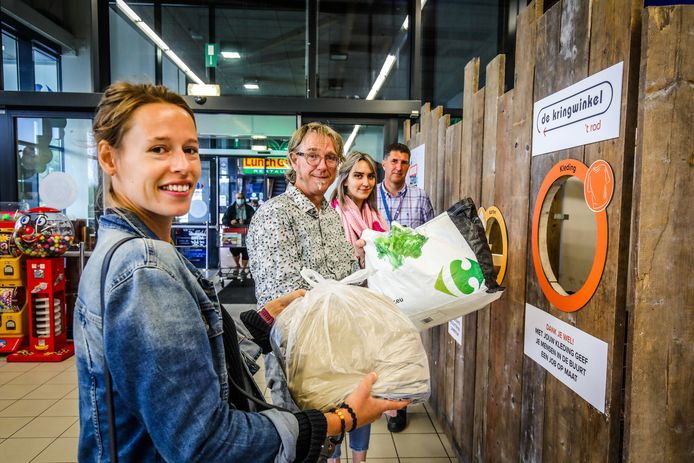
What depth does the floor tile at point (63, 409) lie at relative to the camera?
10.00 feet

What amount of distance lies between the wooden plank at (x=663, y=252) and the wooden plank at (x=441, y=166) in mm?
1756

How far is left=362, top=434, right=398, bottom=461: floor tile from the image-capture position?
2.56 meters

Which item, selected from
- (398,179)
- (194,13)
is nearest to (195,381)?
(398,179)

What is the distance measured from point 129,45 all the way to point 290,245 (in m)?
5.63

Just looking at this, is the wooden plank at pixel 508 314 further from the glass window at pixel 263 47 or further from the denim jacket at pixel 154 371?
the glass window at pixel 263 47

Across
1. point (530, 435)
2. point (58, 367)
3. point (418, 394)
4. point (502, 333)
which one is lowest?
point (58, 367)

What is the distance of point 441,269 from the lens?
5.08ft

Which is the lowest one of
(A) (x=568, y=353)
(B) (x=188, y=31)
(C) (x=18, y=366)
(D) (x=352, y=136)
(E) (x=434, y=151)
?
(C) (x=18, y=366)

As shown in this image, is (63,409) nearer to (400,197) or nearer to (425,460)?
(425,460)

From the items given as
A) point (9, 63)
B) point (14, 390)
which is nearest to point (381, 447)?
point (14, 390)

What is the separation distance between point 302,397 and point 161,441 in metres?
0.35

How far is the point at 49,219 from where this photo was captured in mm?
4148

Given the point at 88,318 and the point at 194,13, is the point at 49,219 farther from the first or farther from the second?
the point at 88,318

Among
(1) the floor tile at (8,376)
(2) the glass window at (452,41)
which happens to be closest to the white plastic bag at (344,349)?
(1) the floor tile at (8,376)
